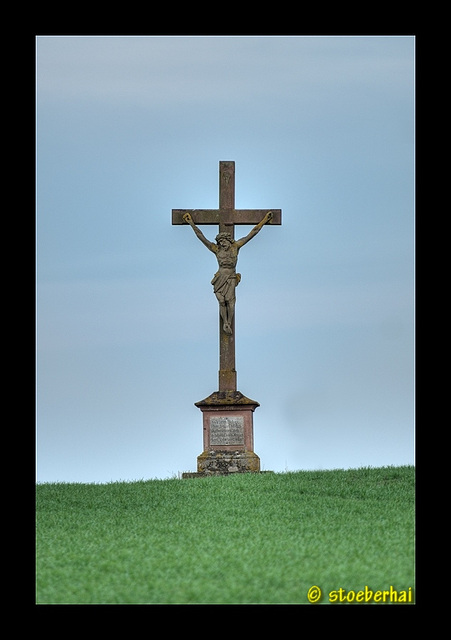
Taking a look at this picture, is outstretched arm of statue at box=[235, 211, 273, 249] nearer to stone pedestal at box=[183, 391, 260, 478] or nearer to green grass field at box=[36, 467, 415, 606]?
stone pedestal at box=[183, 391, 260, 478]

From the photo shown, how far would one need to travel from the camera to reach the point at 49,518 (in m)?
15.2

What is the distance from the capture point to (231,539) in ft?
44.0

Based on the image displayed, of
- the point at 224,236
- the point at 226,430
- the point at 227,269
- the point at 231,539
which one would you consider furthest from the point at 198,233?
the point at 231,539

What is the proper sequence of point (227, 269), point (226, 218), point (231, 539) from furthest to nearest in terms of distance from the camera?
point (226, 218), point (227, 269), point (231, 539)

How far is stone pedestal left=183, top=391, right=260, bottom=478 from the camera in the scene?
19.0 meters

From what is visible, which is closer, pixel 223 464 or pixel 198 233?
pixel 223 464

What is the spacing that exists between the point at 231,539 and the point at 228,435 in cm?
573

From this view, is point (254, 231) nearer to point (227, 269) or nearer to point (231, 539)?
point (227, 269)

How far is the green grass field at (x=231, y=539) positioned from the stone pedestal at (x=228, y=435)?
2.60 feet

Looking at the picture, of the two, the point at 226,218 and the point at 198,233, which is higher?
the point at 226,218

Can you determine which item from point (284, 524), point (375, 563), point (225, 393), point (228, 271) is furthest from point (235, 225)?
point (375, 563)

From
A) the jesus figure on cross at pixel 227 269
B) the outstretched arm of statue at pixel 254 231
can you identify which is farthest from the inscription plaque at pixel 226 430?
the outstretched arm of statue at pixel 254 231

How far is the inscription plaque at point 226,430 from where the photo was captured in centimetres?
1911

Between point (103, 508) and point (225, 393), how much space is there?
4.04 metres
